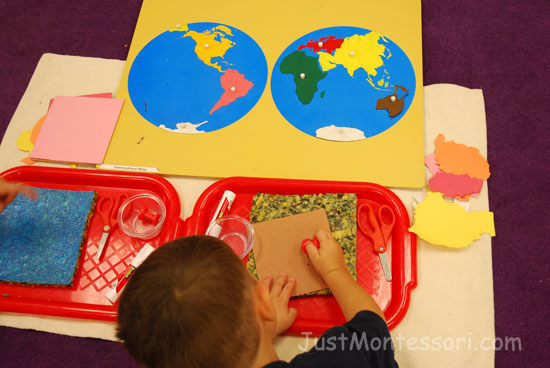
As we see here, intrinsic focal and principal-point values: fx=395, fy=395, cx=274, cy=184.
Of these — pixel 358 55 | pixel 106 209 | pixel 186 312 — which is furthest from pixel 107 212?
pixel 358 55

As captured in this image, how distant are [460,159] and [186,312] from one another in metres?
0.70

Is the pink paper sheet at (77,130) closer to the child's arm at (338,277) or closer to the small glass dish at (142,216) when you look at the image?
the small glass dish at (142,216)

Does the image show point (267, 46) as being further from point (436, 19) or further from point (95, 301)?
point (95, 301)

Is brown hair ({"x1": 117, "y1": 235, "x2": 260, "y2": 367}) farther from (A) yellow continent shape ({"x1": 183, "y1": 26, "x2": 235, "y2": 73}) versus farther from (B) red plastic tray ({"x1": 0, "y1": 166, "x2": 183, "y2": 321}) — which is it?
(A) yellow continent shape ({"x1": 183, "y1": 26, "x2": 235, "y2": 73})

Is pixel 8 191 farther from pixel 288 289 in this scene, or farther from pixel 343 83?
pixel 343 83

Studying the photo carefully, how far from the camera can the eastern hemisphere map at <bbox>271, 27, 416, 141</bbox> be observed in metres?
0.92

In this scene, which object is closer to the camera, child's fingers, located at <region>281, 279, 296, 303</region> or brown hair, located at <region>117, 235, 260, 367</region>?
brown hair, located at <region>117, 235, 260, 367</region>

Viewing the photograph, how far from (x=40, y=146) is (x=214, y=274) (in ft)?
2.34

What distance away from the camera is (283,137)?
92 centimetres

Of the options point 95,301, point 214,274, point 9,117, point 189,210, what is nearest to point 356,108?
point 189,210

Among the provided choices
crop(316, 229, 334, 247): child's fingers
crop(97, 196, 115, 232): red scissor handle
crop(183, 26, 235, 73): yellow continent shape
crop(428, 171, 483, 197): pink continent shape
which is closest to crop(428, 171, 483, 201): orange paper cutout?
crop(428, 171, 483, 197): pink continent shape

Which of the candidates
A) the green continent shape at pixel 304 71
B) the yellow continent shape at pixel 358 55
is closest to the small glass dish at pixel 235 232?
the green continent shape at pixel 304 71

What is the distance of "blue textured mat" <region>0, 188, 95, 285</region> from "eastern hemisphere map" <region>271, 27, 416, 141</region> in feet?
1.69

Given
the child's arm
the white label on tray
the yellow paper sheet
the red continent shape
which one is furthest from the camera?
the red continent shape
